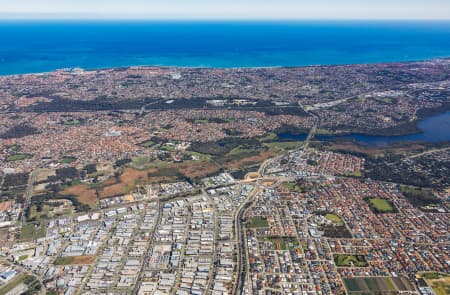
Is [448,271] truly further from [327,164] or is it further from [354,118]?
[354,118]

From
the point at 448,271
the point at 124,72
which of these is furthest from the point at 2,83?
the point at 448,271

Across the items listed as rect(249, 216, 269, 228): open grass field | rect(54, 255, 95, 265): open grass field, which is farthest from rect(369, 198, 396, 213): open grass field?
rect(54, 255, 95, 265): open grass field

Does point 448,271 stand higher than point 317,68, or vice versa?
point 317,68

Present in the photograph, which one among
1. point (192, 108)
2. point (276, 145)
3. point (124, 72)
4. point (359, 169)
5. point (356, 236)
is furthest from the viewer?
point (124, 72)

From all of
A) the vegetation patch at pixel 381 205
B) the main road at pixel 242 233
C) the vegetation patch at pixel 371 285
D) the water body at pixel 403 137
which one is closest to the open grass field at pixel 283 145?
the water body at pixel 403 137

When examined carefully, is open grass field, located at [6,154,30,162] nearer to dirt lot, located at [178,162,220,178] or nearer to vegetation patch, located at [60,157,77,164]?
vegetation patch, located at [60,157,77,164]
